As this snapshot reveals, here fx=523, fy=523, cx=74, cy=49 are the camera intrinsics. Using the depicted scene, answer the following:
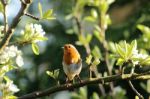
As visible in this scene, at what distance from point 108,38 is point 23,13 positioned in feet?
11.7

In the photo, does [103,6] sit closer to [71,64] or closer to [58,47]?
[71,64]

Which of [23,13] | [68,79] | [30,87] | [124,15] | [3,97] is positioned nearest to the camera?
[23,13]

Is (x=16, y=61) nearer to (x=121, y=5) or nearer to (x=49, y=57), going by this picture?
(x=49, y=57)

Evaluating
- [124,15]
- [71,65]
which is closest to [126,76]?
[71,65]

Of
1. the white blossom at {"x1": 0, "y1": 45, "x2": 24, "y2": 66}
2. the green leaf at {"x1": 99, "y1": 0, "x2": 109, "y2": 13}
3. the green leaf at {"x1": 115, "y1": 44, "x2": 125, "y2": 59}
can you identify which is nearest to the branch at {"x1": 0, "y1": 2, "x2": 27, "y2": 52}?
the white blossom at {"x1": 0, "y1": 45, "x2": 24, "y2": 66}

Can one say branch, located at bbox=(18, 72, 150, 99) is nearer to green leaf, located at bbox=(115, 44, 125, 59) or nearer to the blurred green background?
green leaf, located at bbox=(115, 44, 125, 59)

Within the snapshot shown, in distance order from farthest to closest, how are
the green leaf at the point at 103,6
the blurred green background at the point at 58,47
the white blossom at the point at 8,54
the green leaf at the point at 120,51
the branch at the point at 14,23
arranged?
the blurred green background at the point at 58,47 < the green leaf at the point at 103,6 < the green leaf at the point at 120,51 < the white blossom at the point at 8,54 < the branch at the point at 14,23

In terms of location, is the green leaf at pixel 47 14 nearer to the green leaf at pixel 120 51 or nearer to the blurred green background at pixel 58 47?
the green leaf at pixel 120 51

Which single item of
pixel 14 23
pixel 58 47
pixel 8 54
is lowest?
pixel 58 47

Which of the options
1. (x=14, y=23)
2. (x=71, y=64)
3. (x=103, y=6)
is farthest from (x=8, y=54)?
(x=103, y=6)

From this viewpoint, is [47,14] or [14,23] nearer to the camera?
[14,23]

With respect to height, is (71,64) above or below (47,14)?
below

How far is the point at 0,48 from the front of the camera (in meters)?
1.66

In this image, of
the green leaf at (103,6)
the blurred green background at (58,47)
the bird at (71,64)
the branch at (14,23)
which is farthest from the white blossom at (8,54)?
the blurred green background at (58,47)
